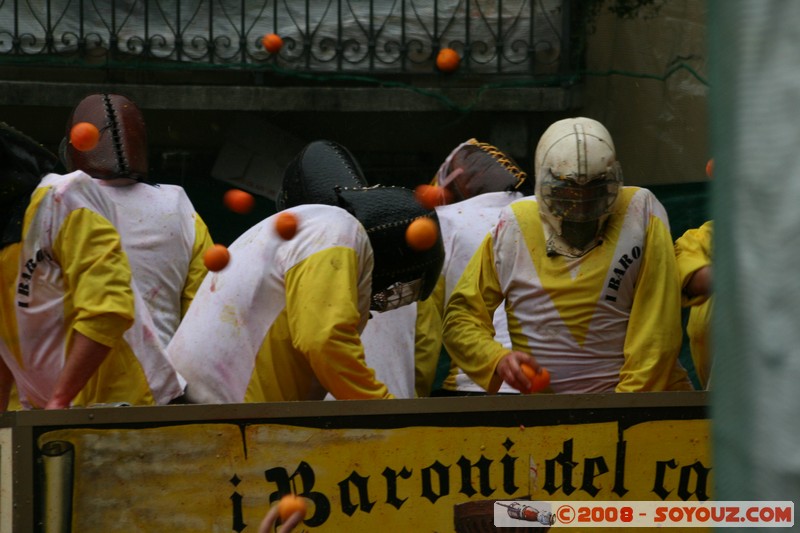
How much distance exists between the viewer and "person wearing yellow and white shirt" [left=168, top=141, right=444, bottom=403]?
→ 3760 mm

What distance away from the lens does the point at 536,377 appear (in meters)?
4.30

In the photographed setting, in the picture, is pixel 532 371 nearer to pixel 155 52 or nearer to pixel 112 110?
pixel 112 110

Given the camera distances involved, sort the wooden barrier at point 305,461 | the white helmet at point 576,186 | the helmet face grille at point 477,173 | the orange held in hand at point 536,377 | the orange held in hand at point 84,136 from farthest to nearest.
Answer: the helmet face grille at point 477,173
the orange held in hand at point 84,136
the white helmet at point 576,186
the orange held in hand at point 536,377
the wooden barrier at point 305,461

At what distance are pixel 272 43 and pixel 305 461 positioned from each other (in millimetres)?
5597

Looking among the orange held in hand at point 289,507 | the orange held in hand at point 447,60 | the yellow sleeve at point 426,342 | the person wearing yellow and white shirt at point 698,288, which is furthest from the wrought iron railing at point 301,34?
the orange held in hand at point 289,507

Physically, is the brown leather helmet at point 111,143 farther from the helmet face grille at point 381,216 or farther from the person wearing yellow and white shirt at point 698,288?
the person wearing yellow and white shirt at point 698,288

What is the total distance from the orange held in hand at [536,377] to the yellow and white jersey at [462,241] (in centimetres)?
105

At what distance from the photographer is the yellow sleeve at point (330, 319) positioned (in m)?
3.72

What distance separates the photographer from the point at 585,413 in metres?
3.56

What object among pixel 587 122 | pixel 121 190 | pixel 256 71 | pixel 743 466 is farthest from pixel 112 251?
pixel 256 71

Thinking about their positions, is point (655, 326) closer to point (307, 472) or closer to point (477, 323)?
point (477, 323)

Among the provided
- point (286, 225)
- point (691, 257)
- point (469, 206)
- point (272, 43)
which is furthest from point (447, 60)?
point (286, 225)

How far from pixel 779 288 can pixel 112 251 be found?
9.01 feet

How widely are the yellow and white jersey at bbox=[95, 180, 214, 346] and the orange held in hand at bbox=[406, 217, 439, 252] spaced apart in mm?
1225
